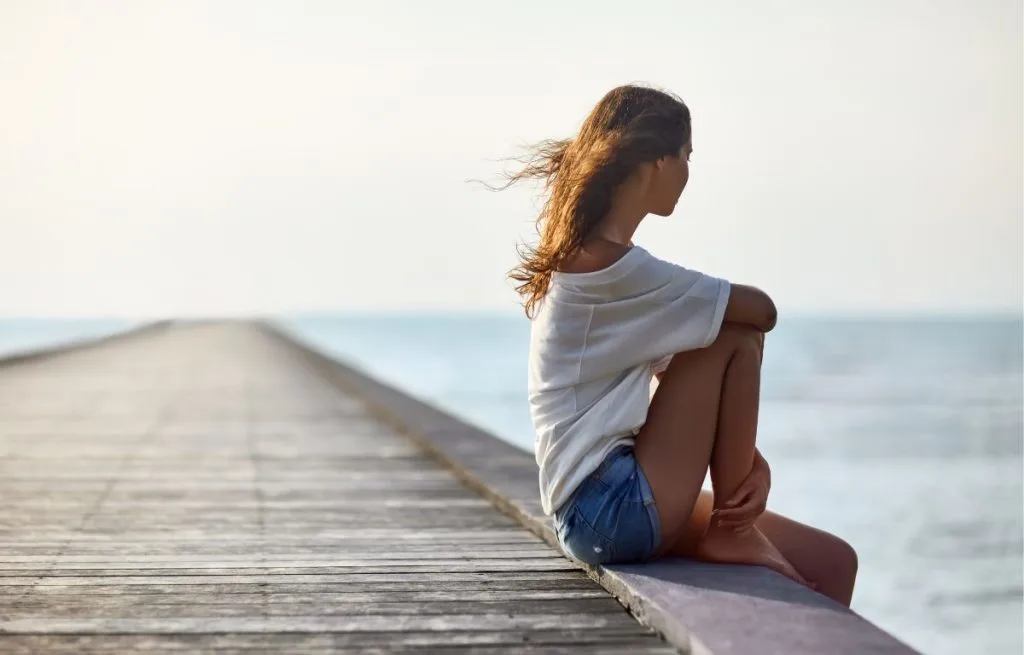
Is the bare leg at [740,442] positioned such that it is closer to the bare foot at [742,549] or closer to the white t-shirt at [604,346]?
the bare foot at [742,549]

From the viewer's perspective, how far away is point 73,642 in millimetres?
2691

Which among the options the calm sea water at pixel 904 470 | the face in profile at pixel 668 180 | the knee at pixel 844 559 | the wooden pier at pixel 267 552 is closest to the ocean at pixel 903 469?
the calm sea water at pixel 904 470

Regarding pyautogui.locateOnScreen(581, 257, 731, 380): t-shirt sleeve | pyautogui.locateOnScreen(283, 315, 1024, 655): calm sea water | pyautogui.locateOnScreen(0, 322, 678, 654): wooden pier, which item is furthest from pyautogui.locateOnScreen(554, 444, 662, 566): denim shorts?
pyautogui.locateOnScreen(283, 315, 1024, 655): calm sea water

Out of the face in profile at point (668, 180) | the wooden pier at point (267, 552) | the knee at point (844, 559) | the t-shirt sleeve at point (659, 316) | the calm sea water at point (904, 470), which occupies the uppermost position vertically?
the face in profile at point (668, 180)

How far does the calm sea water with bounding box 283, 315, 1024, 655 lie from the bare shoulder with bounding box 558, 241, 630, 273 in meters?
4.46

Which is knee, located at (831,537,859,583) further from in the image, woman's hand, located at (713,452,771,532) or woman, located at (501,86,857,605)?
woman's hand, located at (713,452,771,532)

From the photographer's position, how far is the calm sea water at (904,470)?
960 cm

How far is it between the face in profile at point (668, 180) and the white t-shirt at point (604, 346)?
0.20m

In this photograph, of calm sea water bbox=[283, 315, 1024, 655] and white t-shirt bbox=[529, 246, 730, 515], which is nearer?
white t-shirt bbox=[529, 246, 730, 515]

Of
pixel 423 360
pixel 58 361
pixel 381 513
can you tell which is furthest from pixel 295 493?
pixel 423 360

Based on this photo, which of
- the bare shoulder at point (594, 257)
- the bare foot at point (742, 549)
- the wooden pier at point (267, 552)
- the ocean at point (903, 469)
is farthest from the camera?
the ocean at point (903, 469)

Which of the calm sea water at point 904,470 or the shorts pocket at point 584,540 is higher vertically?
the shorts pocket at point 584,540

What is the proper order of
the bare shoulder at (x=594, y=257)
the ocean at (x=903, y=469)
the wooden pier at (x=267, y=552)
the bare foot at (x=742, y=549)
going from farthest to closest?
the ocean at (x=903, y=469) < the bare foot at (x=742, y=549) < the bare shoulder at (x=594, y=257) < the wooden pier at (x=267, y=552)

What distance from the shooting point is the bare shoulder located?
9.47ft
